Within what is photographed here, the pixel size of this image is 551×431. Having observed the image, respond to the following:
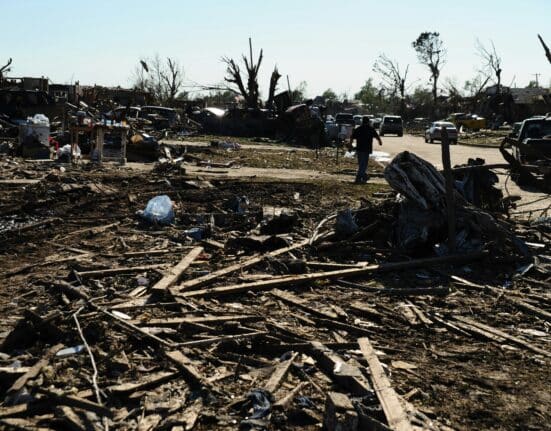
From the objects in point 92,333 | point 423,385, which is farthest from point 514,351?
point 92,333

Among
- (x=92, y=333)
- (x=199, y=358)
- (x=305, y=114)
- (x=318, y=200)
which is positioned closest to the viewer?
(x=199, y=358)

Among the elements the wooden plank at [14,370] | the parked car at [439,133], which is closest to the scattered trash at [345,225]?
the wooden plank at [14,370]

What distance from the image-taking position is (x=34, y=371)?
4402 millimetres

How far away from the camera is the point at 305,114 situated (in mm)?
39031

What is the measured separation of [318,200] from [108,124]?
10293 millimetres

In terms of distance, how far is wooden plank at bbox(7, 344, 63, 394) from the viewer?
415 centimetres

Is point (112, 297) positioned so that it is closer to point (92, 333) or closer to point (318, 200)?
point (92, 333)

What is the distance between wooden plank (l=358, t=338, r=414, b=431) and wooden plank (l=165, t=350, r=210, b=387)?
1.25 meters

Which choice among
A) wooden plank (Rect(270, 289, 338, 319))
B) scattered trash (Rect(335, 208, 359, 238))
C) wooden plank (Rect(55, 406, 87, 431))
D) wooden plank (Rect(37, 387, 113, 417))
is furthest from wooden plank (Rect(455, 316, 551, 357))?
wooden plank (Rect(55, 406, 87, 431))

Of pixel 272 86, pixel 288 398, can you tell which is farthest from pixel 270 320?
pixel 272 86

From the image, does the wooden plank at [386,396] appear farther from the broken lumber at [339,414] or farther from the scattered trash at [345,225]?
the scattered trash at [345,225]

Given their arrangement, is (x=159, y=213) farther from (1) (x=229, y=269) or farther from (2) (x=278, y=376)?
(2) (x=278, y=376)

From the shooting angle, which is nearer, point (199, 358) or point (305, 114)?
point (199, 358)

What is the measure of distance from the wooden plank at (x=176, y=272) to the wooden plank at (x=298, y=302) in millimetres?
1150
